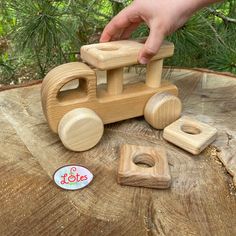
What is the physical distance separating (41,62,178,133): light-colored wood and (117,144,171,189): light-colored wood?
11cm

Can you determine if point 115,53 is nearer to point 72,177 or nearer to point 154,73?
point 154,73

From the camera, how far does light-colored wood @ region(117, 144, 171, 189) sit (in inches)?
22.4

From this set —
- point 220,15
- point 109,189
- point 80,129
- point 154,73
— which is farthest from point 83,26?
point 109,189

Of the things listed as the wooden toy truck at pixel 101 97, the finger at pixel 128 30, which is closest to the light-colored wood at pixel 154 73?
the wooden toy truck at pixel 101 97

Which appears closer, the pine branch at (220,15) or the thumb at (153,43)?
the thumb at (153,43)

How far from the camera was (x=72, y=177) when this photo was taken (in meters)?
0.59

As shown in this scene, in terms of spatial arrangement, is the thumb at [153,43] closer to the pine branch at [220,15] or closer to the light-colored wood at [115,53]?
the light-colored wood at [115,53]

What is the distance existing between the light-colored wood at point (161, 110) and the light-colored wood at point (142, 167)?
0.10 m

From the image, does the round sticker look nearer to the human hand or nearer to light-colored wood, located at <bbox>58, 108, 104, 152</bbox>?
light-colored wood, located at <bbox>58, 108, 104, 152</bbox>

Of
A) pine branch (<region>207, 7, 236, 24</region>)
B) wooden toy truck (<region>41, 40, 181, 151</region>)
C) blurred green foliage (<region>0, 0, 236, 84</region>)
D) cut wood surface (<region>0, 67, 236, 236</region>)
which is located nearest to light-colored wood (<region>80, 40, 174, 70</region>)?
wooden toy truck (<region>41, 40, 181, 151</region>)

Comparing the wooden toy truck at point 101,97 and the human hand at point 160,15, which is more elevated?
the human hand at point 160,15

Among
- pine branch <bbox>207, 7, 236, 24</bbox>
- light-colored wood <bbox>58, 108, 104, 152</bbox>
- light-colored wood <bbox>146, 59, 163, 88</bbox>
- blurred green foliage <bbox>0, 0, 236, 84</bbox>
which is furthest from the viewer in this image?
pine branch <bbox>207, 7, 236, 24</bbox>

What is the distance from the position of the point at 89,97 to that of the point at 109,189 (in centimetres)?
20

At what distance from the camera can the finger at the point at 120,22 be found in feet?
2.43
